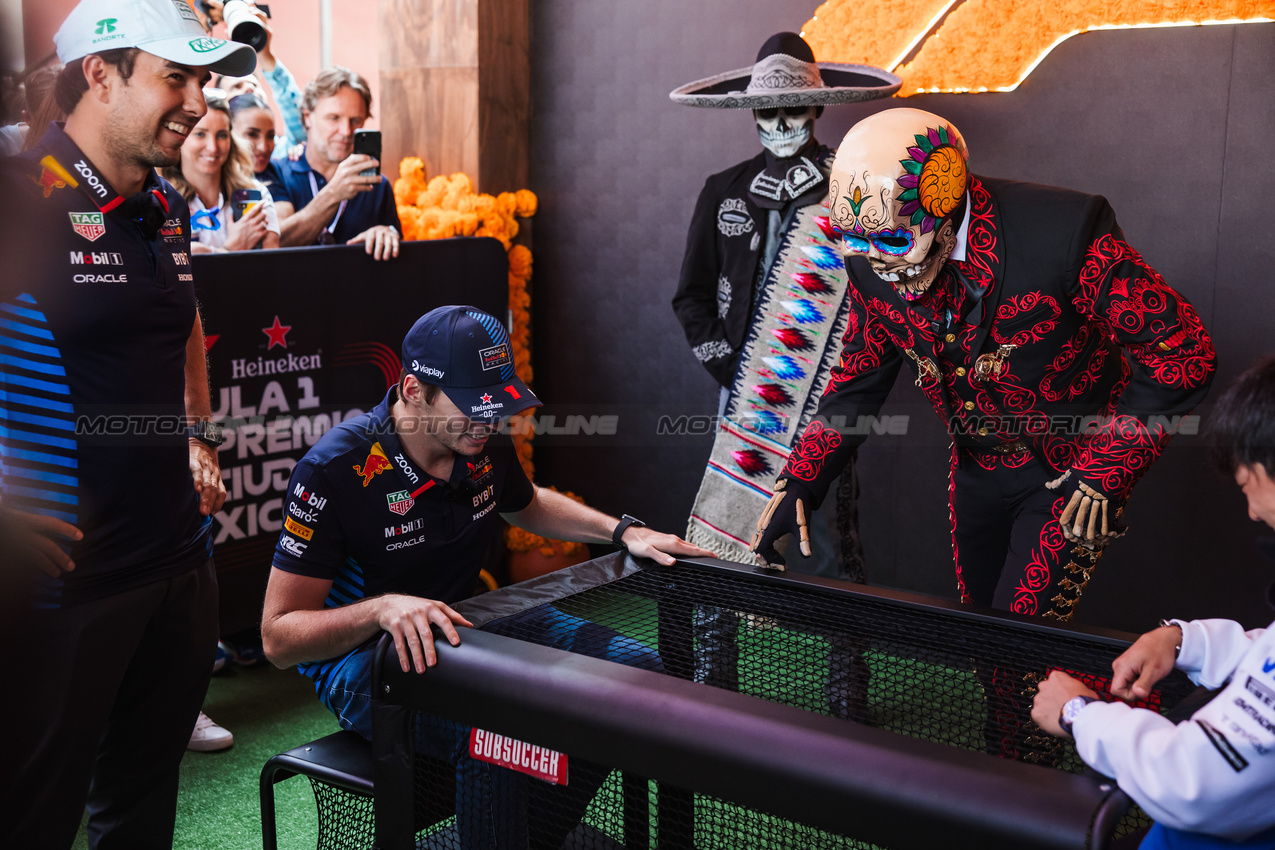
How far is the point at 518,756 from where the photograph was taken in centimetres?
116

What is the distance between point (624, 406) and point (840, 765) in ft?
10.4

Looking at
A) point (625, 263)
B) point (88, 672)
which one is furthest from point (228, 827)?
point (625, 263)

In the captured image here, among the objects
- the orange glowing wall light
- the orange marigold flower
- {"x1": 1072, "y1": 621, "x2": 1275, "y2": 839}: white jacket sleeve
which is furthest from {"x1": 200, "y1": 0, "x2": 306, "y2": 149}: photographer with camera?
{"x1": 1072, "y1": 621, "x2": 1275, "y2": 839}: white jacket sleeve

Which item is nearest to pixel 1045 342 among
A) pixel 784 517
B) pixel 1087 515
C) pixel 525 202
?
pixel 1087 515

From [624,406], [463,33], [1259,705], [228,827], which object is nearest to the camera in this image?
[1259,705]

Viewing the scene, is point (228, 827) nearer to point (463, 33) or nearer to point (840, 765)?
point (840, 765)

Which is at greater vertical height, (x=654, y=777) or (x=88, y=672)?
(x=654, y=777)

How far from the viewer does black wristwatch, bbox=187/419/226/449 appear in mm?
1883

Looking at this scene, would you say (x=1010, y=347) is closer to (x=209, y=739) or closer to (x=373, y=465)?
(x=373, y=465)

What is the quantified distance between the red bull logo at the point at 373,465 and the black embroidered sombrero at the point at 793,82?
1.63m

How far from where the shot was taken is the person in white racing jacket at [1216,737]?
88cm

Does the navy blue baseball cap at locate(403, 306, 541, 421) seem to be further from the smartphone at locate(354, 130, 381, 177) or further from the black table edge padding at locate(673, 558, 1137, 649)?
the smartphone at locate(354, 130, 381, 177)

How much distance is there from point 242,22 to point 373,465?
7.34ft

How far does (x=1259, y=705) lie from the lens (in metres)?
0.89
